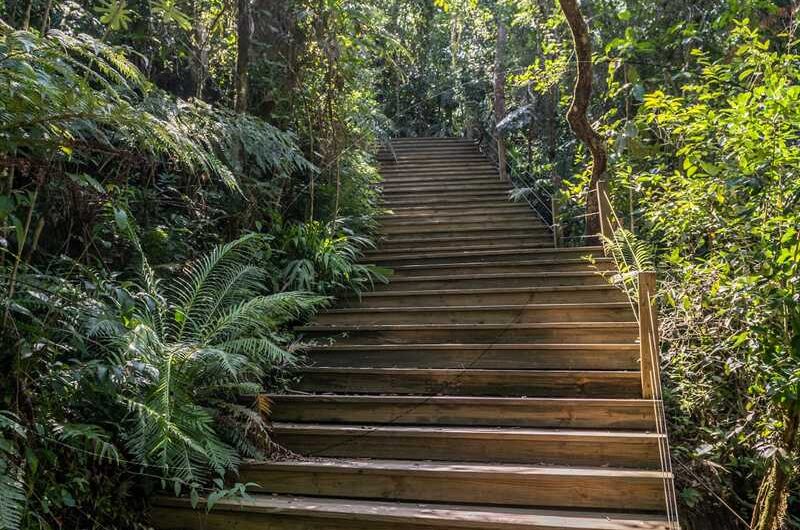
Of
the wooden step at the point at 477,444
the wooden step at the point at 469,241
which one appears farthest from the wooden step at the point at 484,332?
the wooden step at the point at 469,241

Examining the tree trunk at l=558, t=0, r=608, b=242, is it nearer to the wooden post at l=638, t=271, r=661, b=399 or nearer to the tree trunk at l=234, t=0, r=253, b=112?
the wooden post at l=638, t=271, r=661, b=399

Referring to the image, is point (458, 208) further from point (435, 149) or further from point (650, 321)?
point (650, 321)

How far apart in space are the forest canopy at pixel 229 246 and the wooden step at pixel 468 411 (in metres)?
0.31

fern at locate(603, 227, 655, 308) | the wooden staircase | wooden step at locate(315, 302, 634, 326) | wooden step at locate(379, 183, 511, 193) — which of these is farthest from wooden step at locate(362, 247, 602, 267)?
wooden step at locate(379, 183, 511, 193)

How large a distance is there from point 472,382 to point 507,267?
187cm

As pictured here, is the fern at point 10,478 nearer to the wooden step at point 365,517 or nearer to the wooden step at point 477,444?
the wooden step at point 365,517

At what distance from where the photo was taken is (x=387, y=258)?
19.0 ft

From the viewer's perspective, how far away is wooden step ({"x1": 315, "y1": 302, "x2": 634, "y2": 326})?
4.15 metres

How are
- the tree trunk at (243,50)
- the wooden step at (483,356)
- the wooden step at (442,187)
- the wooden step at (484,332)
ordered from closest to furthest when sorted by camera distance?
the wooden step at (483,356)
the wooden step at (484,332)
the tree trunk at (243,50)
the wooden step at (442,187)

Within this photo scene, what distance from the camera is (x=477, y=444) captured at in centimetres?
311

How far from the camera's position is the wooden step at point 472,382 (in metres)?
3.42

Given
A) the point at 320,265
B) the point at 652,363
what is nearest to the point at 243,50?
the point at 320,265

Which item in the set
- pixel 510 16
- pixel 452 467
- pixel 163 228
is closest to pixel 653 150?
pixel 452 467

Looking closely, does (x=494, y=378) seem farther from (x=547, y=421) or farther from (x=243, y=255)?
(x=243, y=255)
